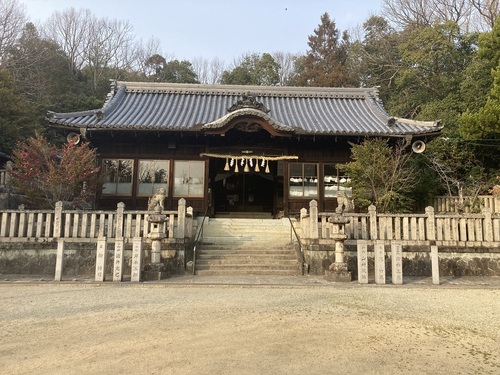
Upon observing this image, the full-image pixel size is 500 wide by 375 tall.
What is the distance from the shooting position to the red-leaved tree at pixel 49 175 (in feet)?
37.1

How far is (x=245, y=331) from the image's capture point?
4.87 meters

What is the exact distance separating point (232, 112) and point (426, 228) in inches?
321

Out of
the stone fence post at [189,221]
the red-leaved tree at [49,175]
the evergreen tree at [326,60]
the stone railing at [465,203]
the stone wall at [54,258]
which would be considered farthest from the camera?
the evergreen tree at [326,60]

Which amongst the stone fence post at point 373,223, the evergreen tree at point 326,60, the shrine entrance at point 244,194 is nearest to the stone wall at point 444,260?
the stone fence post at point 373,223

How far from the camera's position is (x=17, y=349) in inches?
163

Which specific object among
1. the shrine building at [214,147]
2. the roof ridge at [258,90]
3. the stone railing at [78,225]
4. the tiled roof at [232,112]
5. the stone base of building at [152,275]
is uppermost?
the roof ridge at [258,90]

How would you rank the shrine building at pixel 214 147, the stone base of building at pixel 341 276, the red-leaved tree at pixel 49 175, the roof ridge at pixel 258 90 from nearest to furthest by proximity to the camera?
the stone base of building at pixel 341 276, the red-leaved tree at pixel 49 175, the shrine building at pixel 214 147, the roof ridge at pixel 258 90

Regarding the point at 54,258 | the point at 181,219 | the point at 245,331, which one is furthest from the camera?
the point at 181,219

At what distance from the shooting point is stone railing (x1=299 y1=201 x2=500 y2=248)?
1058cm

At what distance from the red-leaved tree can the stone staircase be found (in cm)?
460

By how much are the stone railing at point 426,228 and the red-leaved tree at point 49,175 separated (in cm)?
760

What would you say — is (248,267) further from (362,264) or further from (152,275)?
(362,264)

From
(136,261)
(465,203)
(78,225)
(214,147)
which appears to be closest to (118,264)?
(136,261)

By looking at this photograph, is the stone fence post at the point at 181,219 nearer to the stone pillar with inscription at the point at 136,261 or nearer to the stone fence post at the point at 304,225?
the stone pillar with inscription at the point at 136,261
